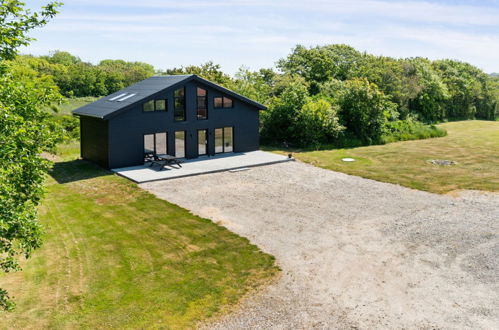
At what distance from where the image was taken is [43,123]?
10250 mm

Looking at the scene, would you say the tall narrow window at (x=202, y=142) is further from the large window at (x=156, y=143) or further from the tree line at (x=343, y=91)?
the tree line at (x=343, y=91)

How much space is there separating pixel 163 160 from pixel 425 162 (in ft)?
51.0

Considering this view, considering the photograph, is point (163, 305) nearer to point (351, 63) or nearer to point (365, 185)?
point (365, 185)

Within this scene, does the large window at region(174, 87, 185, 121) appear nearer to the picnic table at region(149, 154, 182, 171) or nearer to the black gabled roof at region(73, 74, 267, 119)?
the black gabled roof at region(73, 74, 267, 119)

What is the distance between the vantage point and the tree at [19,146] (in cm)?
745

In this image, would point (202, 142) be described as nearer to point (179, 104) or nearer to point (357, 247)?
point (179, 104)

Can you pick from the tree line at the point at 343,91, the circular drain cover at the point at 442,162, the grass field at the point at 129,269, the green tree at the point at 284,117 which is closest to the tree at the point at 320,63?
the tree line at the point at 343,91

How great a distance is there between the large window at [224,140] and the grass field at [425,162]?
4260 millimetres

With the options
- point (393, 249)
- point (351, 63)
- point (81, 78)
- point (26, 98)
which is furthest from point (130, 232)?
point (81, 78)

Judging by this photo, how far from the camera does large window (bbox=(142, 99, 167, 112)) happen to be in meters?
23.2

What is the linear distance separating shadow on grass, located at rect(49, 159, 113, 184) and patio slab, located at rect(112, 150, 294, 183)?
3.30 ft

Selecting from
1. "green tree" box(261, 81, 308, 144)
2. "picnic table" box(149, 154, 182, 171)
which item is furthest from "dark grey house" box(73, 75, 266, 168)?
"green tree" box(261, 81, 308, 144)

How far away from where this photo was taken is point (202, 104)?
25.4 m

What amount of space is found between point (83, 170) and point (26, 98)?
45.5ft
